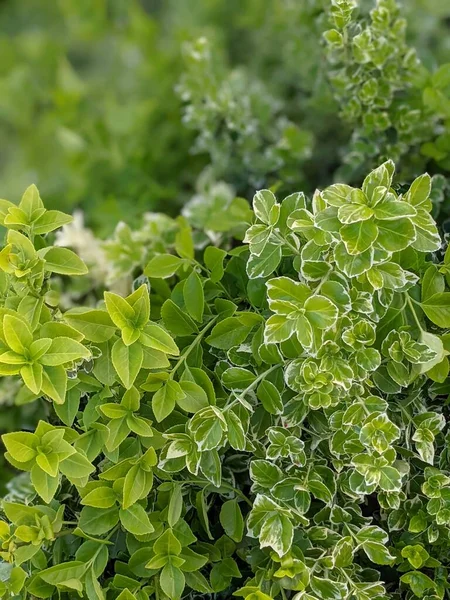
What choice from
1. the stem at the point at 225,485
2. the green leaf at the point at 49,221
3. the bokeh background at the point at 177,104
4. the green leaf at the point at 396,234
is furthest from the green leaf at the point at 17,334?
the bokeh background at the point at 177,104

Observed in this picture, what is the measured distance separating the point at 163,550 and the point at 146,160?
80cm

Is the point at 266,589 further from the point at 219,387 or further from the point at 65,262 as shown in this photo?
the point at 65,262

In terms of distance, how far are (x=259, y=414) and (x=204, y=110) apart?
55cm

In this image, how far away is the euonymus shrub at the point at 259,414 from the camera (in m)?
0.61

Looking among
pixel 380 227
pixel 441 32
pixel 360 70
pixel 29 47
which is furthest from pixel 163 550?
pixel 29 47

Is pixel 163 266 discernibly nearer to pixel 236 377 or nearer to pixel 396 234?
pixel 236 377

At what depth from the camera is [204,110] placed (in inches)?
41.6

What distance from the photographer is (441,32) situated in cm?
126

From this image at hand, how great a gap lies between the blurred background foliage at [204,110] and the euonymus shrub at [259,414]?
0.77ft

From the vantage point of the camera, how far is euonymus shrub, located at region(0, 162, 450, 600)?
607 millimetres

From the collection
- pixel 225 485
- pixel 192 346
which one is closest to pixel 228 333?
pixel 192 346

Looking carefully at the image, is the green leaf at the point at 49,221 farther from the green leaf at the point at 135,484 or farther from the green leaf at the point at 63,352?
the green leaf at the point at 135,484

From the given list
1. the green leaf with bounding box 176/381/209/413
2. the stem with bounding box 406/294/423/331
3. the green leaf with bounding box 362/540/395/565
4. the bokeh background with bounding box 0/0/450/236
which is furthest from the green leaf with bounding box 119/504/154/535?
the bokeh background with bounding box 0/0/450/236

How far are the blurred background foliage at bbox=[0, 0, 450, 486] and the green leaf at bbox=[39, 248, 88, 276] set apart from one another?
0.83 ft
